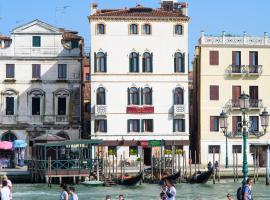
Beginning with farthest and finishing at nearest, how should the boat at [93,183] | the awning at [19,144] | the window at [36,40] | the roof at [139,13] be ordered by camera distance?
the window at [36,40], the roof at [139,13], the awning at [19,144], the boat at [93,183]

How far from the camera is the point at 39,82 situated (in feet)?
177

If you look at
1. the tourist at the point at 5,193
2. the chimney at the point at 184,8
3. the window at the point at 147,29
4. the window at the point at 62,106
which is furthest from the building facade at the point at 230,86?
the tourist at the point at 5,193

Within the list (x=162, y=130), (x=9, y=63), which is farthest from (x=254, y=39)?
(x=9, y=63)

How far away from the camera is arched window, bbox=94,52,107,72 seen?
174 feet

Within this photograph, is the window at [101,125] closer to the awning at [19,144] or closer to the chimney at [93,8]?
the awning at [19,144]

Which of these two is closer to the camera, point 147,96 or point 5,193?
point 5,193

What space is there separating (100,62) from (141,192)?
→ 48.4ft

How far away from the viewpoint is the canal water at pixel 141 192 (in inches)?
1469

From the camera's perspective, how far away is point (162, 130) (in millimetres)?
53188

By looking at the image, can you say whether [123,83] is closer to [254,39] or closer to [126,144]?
[126,144]

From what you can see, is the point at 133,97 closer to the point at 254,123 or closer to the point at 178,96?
the point at 178,96

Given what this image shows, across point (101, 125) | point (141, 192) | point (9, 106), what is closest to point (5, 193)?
point (141, 192)

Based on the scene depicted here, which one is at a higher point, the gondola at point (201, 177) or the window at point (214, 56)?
the window at point (214, 56)

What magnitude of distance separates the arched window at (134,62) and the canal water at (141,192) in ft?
37.1
